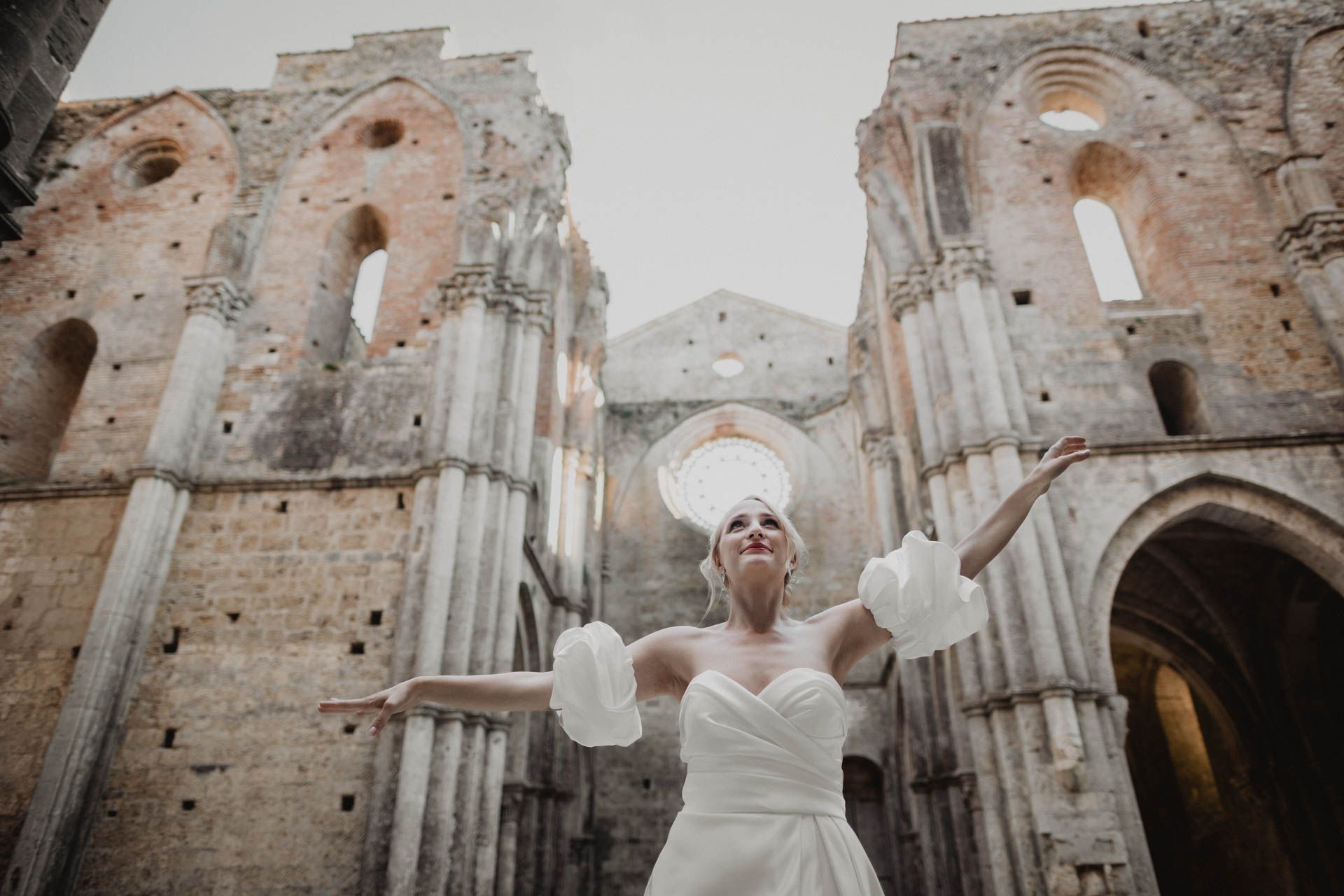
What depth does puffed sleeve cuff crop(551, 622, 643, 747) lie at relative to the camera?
2.29 meters

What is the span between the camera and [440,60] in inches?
592

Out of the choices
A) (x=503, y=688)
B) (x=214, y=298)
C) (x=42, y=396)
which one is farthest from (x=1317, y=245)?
(x=42, y=396)

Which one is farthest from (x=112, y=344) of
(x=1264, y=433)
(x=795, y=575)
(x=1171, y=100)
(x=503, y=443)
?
(x=1171, y=100)

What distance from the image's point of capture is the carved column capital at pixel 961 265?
1154cm

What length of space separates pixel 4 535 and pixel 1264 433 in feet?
49.5

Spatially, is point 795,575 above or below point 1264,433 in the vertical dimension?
below

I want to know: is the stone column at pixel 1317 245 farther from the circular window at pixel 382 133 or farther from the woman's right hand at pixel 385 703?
the circular window at pixel 382 133

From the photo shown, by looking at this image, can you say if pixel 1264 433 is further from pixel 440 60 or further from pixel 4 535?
pixel 4 535

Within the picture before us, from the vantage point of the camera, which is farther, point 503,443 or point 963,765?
point 503,443

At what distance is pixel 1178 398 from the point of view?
37.6 ft

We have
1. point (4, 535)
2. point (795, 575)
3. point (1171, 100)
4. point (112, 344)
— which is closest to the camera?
point (795, 575)

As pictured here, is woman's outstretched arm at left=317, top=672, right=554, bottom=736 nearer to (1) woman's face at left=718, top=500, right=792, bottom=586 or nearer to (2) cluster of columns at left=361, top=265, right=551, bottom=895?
(1) woman's face at left=718, top=500, right=792, bottom=586

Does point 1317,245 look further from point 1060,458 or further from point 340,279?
point 340,279

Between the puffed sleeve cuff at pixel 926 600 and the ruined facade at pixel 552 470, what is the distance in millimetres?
7297
